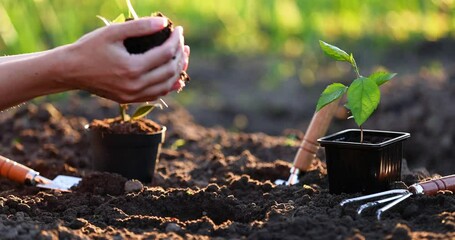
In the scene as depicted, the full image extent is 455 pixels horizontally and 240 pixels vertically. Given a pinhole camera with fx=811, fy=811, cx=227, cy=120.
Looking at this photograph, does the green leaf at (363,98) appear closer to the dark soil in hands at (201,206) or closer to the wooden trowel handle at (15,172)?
the dark soil in hands at (201,206)

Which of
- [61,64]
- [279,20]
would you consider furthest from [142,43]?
[279,20]

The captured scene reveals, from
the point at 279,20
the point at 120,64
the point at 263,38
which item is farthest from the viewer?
the point at 263,38

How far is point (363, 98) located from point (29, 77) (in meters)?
0.92

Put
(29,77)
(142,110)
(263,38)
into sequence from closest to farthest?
(29,77), (142,110), (263,38)

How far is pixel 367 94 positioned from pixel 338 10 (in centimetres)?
592

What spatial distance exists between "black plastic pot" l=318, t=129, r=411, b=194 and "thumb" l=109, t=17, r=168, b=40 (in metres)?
0.62

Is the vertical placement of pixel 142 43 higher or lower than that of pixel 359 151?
higher

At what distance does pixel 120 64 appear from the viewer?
2092 mm

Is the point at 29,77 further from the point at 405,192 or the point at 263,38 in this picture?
the point at 263,38

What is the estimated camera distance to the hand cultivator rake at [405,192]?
7.04 feet

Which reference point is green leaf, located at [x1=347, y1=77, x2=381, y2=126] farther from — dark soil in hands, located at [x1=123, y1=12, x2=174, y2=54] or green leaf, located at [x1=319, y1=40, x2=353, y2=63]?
dark soil in hands, located at [x1=123, y1=12, x2=174, y2=54]

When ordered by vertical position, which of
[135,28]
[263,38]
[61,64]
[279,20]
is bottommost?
[61,64]

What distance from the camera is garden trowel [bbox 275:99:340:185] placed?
283cm

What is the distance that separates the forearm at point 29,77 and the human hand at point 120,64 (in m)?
0.03
